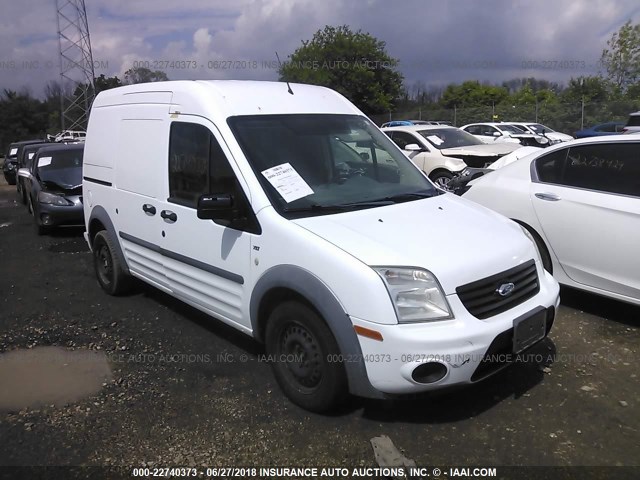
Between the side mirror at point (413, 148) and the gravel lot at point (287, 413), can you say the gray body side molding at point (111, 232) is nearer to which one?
the gravel lot at point (287, 413)

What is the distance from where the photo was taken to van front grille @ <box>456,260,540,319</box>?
305 centimetres

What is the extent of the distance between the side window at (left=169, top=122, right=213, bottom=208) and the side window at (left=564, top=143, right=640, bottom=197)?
3236 millimetres

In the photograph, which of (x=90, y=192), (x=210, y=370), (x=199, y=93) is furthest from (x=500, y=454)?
(x=90, y=192)

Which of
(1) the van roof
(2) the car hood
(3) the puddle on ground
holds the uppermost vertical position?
(1) the van roof

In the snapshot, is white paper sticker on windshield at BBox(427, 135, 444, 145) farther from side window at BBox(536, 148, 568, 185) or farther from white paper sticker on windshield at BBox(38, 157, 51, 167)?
white paper sticker on windshield at BBox(38, 157, 51, 167)

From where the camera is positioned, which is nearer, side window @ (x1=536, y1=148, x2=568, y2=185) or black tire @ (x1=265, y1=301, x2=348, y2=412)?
black tire @ (x1=265, y1=301, x2=348, y2=412)

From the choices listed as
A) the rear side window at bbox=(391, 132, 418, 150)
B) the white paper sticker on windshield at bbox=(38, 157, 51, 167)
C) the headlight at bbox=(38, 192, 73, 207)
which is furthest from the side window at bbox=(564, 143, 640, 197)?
the white paper sticker on windshield at bbox=(38, 157, 51, 167)

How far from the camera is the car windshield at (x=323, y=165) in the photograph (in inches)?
142

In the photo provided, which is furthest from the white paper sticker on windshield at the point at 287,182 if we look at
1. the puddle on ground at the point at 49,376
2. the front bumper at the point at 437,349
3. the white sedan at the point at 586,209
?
the white sedan at the point at 586,209

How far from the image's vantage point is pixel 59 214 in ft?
30.5

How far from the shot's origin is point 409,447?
3.08m

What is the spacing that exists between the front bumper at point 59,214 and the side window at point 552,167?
7481 millimetres

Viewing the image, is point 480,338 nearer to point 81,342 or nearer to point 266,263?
point 266,263

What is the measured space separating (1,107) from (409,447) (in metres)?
66.4
